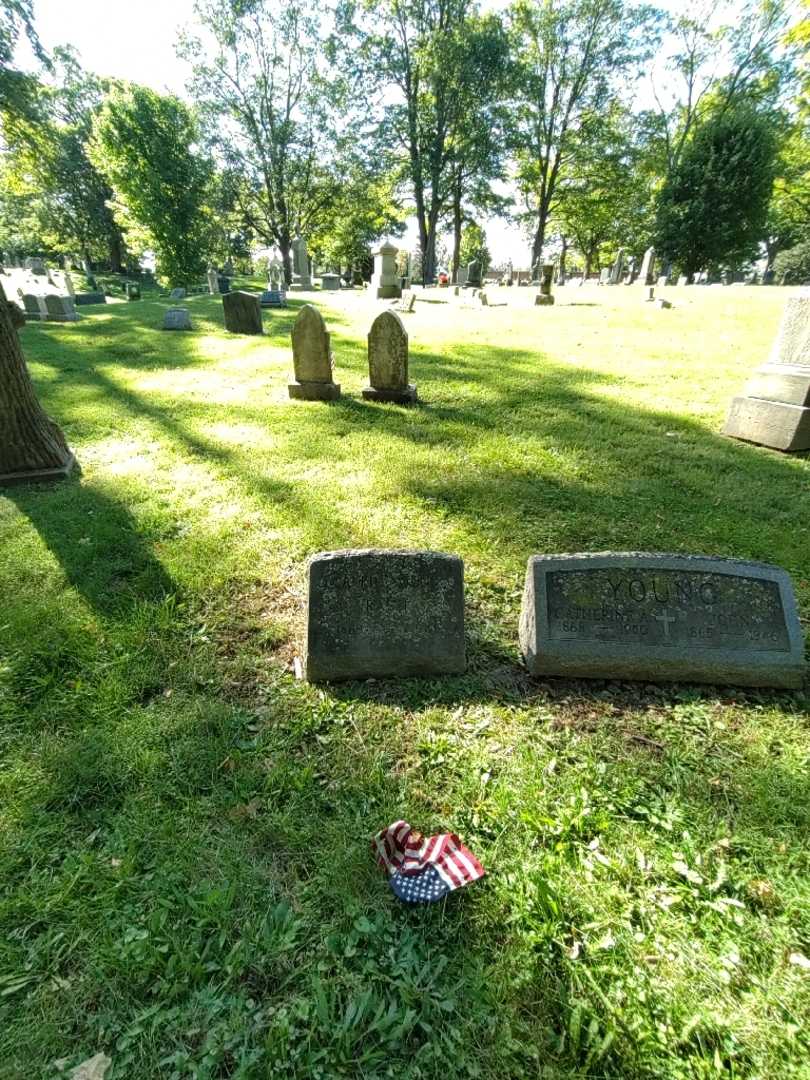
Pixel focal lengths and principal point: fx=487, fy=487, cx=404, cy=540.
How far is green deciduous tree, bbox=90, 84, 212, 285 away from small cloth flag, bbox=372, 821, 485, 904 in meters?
30.0

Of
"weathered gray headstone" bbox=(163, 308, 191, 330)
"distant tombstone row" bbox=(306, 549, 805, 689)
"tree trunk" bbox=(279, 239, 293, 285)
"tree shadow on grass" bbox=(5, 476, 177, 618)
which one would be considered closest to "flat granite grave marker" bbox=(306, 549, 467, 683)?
"distant tombstone row" bbox=(306, 549, 805, 689)

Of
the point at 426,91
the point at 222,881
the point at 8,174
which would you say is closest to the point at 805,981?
the point at 222,881

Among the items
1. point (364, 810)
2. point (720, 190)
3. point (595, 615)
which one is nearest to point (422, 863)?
point (364, 810)

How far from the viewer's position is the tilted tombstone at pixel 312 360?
689 centimetres

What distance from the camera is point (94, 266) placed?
47219 millimetres

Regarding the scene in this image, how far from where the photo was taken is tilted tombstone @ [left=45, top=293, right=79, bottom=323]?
14.6 metres

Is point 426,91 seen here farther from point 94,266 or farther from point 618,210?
point 94,266

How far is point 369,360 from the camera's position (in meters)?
6.86

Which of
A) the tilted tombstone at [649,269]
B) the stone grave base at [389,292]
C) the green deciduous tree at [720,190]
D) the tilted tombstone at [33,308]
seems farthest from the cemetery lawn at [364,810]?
the tilted tombstone at [649,269]

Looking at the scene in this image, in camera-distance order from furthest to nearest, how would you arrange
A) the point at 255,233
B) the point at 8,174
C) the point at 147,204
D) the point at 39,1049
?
the point at 255,233 → the point at 147,204 → the point at 8,174 → the point at 39,1049

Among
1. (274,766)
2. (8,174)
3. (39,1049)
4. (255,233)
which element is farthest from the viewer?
(255,233)

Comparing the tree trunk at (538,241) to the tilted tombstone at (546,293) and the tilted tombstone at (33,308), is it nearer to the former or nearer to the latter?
the tilted tombstone at (546,293)

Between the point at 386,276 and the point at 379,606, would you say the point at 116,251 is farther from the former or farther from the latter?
the point at 379,606

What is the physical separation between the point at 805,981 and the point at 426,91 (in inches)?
1630
